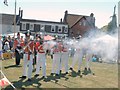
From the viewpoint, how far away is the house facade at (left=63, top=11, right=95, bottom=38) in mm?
67062

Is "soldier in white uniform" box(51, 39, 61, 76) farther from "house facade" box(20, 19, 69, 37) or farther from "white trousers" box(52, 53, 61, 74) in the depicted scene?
"house facade" box(20, 19, 69, 37)

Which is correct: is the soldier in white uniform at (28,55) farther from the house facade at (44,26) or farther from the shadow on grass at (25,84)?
the house facade at (44,26)

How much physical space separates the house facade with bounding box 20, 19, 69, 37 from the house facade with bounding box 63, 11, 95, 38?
1834 mm

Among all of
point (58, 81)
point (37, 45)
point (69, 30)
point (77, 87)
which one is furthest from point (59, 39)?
point (69, 30)

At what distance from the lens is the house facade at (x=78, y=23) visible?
67062 millimetres

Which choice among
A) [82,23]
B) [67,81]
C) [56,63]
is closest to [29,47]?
[67,81]

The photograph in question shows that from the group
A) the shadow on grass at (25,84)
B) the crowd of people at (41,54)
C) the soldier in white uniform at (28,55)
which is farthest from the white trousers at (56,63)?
the soldier in white uniform at (28,55)

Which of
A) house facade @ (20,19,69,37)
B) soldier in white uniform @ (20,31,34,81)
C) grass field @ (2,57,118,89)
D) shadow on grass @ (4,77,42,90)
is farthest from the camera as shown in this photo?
house facade @ (20,19,69,37)

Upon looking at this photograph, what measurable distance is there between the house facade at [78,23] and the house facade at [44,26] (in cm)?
183

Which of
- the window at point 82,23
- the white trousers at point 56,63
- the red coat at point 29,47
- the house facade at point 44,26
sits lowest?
the white trousers at point 56,63

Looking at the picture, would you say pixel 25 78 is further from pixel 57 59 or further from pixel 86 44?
pixel 86 44

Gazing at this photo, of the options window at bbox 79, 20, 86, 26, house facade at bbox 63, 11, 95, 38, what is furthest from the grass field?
window at bbox 79, 20, 86, 26

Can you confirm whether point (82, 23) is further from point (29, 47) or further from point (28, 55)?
point (28, 55)

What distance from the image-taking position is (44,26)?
2485 inches
